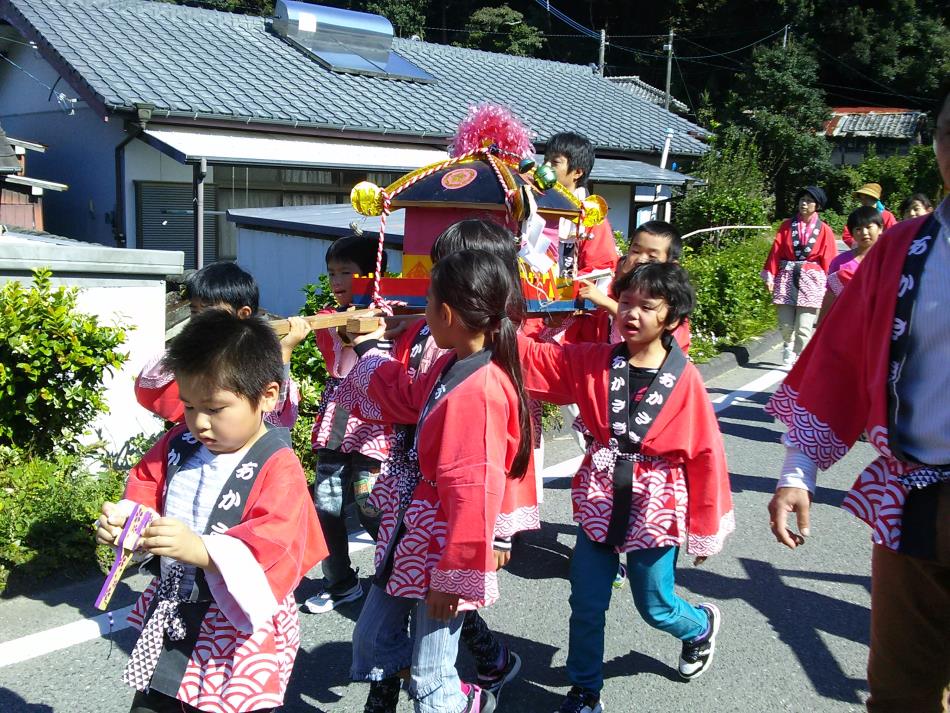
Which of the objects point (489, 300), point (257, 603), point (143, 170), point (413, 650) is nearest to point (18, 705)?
point (413, 650)

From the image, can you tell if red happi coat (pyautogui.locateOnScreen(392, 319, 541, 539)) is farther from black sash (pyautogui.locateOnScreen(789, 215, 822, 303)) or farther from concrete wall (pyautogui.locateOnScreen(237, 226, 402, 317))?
black sash (pyautogui.locateOnScreen(789, 215, 822, 303))

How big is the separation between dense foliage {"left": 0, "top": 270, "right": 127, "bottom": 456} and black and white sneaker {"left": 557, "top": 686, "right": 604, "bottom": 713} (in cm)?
281

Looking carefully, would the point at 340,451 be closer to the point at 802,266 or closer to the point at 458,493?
the point at 458,493

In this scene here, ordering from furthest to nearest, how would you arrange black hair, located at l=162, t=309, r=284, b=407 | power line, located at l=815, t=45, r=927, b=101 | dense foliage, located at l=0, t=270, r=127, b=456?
power line, located at l=815, t=45, r=927, b=101
dense foliage, located at l=0, t=270, r=127, b=456
black hair, located at l=162, t=309, r=284, b=407

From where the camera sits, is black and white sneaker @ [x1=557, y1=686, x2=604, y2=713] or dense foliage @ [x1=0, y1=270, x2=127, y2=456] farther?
dense foliage @ [x1=0, y1=270, x2=127, y2=456]

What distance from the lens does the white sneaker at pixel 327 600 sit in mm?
3816

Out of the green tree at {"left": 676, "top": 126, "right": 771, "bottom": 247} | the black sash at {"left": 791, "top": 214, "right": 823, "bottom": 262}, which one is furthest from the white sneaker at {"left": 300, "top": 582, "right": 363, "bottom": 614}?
the green tree at {"left": 676, "top": 126, "right": 771, "bottom": 247}

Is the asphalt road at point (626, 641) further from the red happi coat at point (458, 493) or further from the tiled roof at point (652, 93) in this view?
the tiled roof at point (652, 93)

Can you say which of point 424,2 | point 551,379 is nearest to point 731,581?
point 551,379

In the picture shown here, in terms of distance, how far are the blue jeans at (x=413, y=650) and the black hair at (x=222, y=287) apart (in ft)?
3.99

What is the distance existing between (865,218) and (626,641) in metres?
4.24

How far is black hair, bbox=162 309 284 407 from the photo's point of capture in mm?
2170

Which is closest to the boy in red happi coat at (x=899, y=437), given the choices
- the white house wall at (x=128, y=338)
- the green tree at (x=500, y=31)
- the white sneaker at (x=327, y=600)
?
the white sneaker at (x=327, y=600)

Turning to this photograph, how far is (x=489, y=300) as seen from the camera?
2.54 m
